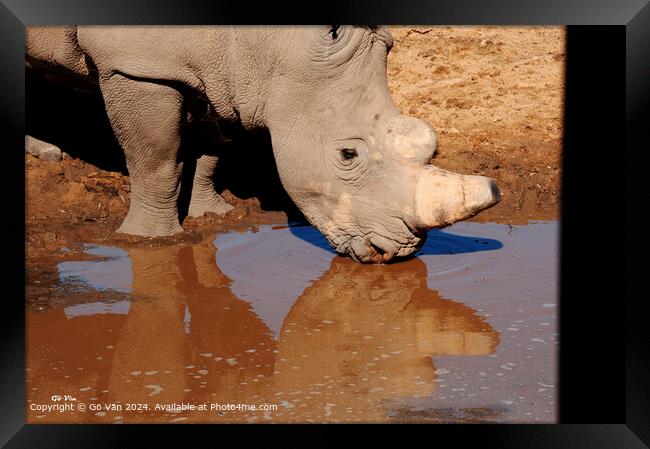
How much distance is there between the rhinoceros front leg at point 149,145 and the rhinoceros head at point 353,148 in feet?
2.42

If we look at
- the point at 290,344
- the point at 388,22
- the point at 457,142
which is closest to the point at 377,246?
the point at 290,344

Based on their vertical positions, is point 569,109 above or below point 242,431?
above

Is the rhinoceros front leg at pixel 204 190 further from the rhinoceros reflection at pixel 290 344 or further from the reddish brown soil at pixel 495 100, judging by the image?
the reddish brown soil at pixel 495 100

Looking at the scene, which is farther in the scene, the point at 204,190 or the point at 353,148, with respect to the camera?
the point at 204,190

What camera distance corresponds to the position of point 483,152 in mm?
8297

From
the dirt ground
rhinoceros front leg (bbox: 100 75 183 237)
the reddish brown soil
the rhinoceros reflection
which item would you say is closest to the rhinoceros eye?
the rhinoceros reflection

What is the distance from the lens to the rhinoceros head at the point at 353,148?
5.63 meters

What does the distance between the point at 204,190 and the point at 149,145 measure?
2.81 ft

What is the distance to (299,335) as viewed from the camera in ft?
16.2

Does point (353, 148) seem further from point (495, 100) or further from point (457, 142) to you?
point (495, 100)

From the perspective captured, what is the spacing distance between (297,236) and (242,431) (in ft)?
10.8

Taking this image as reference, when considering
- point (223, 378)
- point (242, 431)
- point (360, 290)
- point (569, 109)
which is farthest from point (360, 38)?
point (569, 109)

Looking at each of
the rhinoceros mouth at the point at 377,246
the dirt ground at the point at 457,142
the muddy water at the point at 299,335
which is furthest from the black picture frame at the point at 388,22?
the rhinoceros mouth at the point at 377,246

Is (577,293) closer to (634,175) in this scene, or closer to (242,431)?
(634,175)
